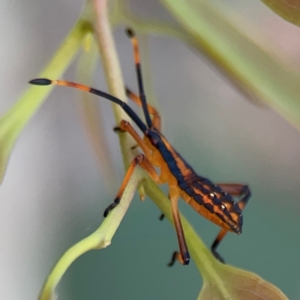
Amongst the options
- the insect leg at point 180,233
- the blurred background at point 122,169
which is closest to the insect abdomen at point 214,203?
the insect leg at point 180,233

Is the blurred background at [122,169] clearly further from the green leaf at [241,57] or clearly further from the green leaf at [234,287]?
the green leaf at [234,287]

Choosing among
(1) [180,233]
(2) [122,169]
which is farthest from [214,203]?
(2) [122,169]

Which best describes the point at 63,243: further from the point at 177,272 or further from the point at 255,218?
the point at 255,218

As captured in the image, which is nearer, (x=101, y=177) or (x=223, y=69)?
(x=223, y=69)

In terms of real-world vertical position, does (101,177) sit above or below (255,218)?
above

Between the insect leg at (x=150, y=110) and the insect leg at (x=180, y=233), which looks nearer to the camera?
the insect leg at (x=180, y=233)

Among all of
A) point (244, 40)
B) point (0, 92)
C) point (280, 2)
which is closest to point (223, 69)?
point (244, 40)

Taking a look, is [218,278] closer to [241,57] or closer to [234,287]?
[234,287]
